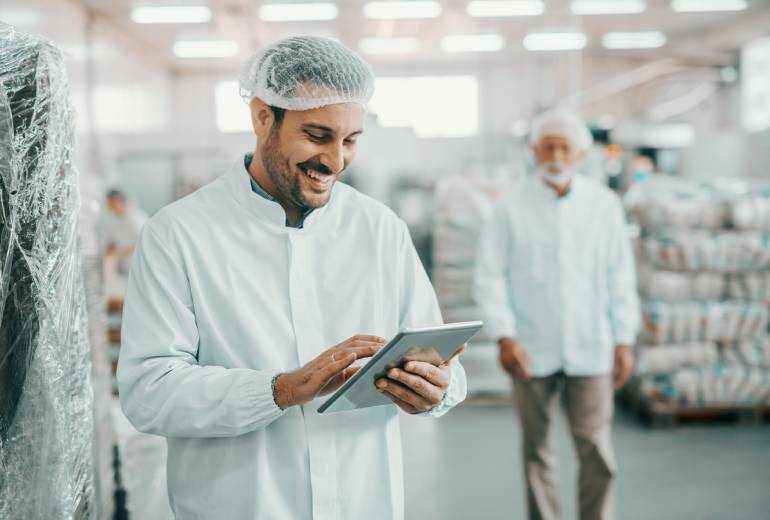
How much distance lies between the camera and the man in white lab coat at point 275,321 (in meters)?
1.29

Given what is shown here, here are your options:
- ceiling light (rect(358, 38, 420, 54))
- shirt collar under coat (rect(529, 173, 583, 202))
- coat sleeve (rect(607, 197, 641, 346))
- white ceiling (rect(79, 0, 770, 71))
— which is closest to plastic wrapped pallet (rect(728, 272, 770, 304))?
coat sleeve (rect(607, 197, 641, 346))

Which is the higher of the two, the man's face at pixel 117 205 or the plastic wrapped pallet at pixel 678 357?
the man's face at pixel 117 205

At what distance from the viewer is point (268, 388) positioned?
4.17ft

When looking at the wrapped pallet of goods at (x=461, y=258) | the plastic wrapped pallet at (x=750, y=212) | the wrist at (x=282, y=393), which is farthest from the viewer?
the wrapped pallet of goods at (x=461, y=258)

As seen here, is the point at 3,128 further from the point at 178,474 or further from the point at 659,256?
the point at 659,256

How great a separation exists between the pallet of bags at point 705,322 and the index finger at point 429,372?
144 inches

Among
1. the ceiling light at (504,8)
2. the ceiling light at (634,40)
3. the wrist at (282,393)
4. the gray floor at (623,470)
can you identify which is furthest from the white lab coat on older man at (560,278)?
the ceiling light at (634,40)

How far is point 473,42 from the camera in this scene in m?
12.7

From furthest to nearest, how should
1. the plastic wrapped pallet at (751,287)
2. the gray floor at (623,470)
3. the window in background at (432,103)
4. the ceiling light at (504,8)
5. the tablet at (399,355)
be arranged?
1. the window in background at (432,103)
2. the ceiling light at (504,8)
3. the plastic wrapped pallet at (751,287)
4. the gray floor at (623,470)
5. the tablet at (399,355)

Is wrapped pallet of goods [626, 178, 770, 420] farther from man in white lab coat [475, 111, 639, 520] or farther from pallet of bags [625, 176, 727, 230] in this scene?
man in white lab coat [475, 111, 639, 520]

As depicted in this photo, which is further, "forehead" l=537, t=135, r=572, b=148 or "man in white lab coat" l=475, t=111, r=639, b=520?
"forehead" l=537, t=135, r=572, b=148

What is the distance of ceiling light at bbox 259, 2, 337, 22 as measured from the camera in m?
9.93

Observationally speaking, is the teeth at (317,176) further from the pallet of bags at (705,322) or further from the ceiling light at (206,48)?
the ceiling light at (206,48)

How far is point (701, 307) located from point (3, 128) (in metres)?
4.38
